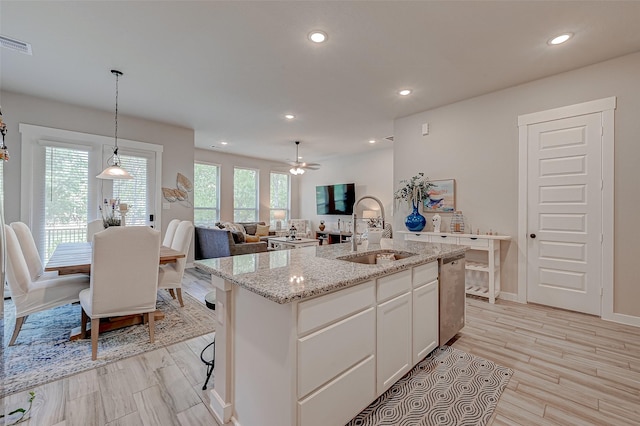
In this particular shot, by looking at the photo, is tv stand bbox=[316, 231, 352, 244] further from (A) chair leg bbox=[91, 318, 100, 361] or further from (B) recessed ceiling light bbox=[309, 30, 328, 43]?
(A) chair leg bbox=[91, 318, 100, 361]

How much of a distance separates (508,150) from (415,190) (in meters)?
1.29

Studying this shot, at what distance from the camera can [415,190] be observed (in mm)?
4367

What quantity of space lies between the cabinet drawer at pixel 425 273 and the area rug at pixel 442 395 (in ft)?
2.21

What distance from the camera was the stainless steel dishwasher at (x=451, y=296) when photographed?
2.35m

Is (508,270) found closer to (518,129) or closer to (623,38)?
(518,129)

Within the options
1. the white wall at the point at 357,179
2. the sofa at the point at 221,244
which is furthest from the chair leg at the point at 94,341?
the white wall at the point at 357,179

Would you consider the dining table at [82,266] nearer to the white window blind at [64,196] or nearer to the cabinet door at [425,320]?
the white window blind at [64,196]

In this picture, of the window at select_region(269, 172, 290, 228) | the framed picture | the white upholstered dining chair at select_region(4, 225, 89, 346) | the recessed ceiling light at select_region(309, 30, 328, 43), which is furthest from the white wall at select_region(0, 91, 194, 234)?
the framed picture

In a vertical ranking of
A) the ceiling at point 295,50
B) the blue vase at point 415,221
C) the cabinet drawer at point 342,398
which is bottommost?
the cabinet drawer at point 342,398

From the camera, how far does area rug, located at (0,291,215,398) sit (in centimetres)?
209

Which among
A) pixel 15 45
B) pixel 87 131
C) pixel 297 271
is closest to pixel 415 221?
pixel 297 271

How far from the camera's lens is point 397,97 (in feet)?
12.9

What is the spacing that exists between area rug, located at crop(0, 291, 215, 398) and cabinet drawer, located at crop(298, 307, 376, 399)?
1.85m

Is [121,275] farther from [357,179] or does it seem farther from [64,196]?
[357,179]
